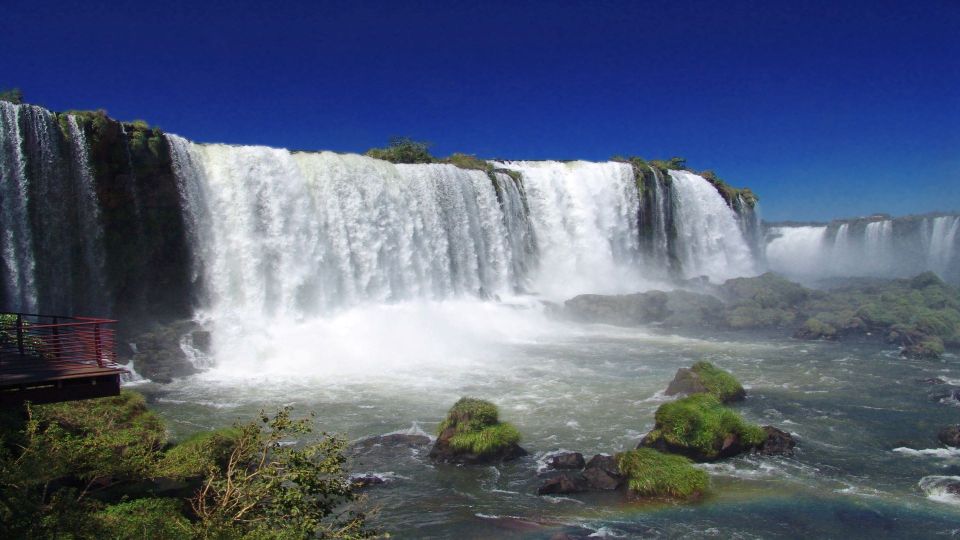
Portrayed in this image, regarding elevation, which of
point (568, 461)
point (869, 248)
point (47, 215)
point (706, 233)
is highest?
point (706, 233)

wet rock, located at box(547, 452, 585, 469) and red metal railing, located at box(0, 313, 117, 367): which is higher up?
red metal railing, located at box(0, 313, 117, 367)

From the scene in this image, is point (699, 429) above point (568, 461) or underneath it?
above

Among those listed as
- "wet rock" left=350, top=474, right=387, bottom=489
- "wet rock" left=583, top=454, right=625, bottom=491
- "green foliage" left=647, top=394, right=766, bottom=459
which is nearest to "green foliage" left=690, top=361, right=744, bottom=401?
"green foliage" left=647, top=394, right=766, bottom=459

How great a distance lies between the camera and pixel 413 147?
38.1 meters

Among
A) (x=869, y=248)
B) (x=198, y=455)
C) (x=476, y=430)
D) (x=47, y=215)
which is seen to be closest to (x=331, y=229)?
(x=47, y=215)

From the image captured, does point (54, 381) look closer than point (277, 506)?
No

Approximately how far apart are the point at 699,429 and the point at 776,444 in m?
1.65

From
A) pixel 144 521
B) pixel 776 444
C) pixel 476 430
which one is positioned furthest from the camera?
pixel 776 444

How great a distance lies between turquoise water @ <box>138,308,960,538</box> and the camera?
930 centimetres

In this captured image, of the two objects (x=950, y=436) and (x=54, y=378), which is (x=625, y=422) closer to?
(x=950, y=436)

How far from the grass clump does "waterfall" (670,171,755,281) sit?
32.0 metres

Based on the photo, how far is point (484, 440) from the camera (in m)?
11.7

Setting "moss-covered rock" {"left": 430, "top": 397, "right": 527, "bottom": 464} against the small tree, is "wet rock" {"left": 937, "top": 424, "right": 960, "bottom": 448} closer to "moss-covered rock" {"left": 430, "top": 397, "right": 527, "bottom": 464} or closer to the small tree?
"moss-covered rock" {"left": 430, "top": 397, "right": 527, "bottom": 464}

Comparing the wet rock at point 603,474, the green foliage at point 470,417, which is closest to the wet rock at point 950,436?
the wet rock at point 603,474
